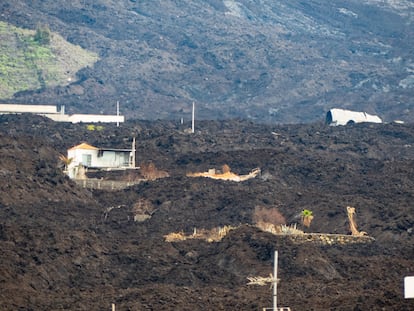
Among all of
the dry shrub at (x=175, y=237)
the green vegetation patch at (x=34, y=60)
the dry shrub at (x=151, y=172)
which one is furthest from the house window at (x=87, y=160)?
the green vegetation patch at (x=34, y=60)

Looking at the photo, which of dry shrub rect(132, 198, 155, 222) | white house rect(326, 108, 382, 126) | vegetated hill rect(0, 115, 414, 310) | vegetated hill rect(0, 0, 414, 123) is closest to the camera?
vegetated hill rect(0, 115, 414, 310)

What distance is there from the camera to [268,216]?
59406mm

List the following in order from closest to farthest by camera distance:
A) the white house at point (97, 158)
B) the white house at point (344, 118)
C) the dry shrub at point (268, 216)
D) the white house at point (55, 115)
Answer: the dry shrub at point (268, 216), the white house at point (97, 158), the white house at point (55, 115), the white house at point (344, 118)

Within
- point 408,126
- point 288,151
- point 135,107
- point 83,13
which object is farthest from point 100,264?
point 83,13

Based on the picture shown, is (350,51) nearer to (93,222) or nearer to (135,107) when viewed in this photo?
(135,107)

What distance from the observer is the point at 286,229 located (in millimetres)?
54375

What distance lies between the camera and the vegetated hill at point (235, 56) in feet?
431

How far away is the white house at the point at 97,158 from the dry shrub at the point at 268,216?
13.3 meters

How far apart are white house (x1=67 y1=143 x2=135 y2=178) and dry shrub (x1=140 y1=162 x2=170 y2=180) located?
2.32 feet

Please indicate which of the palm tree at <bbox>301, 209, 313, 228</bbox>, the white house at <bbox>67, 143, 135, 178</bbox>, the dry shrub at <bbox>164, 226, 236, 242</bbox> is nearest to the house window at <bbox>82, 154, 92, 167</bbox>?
the white house at <bbox>67, 143, 135, 178</bbox>

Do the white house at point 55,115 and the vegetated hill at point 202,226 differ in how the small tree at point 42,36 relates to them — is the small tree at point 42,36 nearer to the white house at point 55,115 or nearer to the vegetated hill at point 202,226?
the white house at point 55,115

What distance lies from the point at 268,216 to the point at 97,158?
16145 mm

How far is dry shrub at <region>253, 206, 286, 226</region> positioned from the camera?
192 ft

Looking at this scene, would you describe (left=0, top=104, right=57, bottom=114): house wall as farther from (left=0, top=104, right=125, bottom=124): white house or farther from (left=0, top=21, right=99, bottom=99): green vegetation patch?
(left=0, top=21, right=99, bottom=99): green vegetation patch
